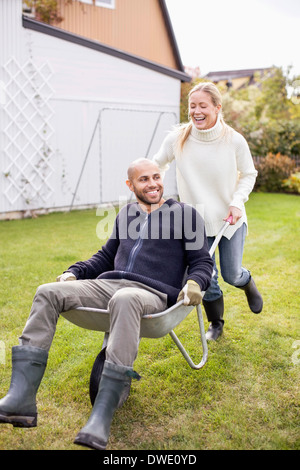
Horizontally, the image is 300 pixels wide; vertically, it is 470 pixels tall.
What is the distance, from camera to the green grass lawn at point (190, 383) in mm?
2268

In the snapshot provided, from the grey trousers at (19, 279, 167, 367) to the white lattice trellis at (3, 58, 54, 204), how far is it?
5664 mm

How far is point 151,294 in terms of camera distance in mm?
2348

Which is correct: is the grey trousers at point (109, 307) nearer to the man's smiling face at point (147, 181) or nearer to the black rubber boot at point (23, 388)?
the black rubber boot at point (23, 388)

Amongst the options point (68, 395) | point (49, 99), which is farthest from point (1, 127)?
point (68, 395)

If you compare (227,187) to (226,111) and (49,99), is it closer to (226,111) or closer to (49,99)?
(49,99)

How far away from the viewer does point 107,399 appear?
2.04 m

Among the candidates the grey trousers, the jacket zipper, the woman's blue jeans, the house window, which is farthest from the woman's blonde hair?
the house window

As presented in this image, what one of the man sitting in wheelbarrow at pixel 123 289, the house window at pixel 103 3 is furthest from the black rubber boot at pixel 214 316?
the house window at pixel 103 3

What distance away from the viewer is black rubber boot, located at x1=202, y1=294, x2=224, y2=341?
11.0ft

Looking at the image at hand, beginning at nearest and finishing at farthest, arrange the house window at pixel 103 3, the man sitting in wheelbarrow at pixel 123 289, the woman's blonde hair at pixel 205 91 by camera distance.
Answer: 1. the man sitting in wheelbarrow at pixel 123 289
2. the woman's blonde hair at pixel 205 91
3. the house window at pixel 103 3

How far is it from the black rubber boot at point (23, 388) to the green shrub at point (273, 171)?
9.80m

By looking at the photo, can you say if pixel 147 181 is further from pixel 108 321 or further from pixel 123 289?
pixel 108 321

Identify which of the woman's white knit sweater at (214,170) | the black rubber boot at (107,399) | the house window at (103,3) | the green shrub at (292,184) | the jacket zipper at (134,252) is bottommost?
the green shrub at (292,184)

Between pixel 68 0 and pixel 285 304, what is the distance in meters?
8.73
